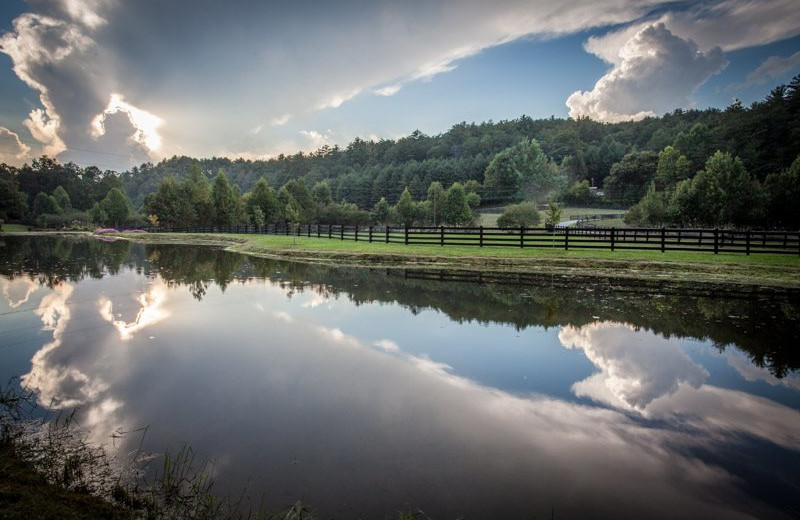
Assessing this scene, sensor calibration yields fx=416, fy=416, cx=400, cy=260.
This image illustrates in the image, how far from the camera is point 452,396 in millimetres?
6953

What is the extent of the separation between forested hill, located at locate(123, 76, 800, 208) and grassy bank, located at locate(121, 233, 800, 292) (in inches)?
2193

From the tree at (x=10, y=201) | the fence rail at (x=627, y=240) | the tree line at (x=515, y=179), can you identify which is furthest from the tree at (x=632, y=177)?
the tree at (x=10, y=201)

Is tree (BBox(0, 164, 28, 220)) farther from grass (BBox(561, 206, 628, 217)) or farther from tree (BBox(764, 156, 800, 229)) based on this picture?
tree (BBox(764, 156, 800, 229))

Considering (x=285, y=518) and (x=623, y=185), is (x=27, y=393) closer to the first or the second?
(x=285, y=518)

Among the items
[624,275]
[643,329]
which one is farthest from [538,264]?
[643,329]

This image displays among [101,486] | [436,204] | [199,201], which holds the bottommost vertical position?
[101,486]

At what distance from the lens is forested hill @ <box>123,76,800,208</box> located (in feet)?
223

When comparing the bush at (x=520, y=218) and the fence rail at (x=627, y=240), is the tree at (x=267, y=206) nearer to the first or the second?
the fence rail at (x=627, y=240)

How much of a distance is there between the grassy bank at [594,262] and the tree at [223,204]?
5023 cm

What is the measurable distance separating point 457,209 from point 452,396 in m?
69.8

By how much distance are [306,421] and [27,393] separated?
16.0ft

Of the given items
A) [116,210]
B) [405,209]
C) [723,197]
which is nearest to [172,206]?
[116,210]

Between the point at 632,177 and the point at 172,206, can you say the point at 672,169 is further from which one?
the point at 172,206

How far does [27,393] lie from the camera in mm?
6840
